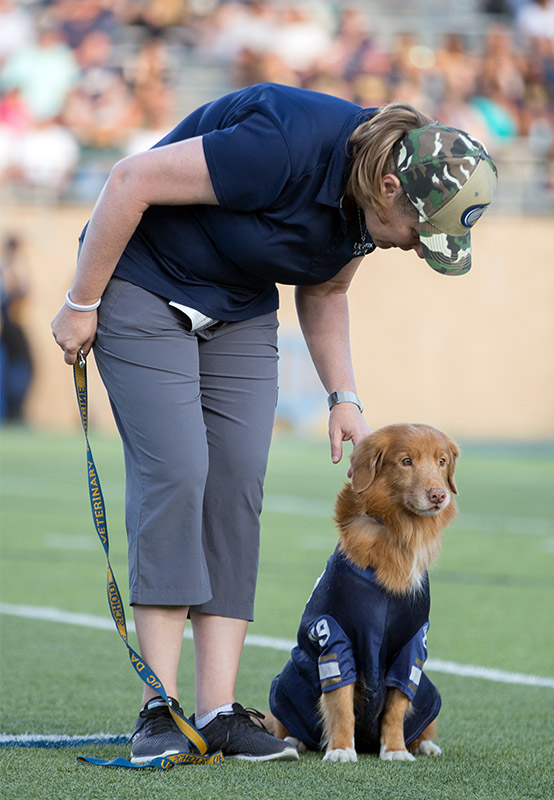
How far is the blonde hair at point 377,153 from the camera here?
275cm

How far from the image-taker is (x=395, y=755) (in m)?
3.12

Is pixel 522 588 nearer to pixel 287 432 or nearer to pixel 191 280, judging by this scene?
pixel 191 280

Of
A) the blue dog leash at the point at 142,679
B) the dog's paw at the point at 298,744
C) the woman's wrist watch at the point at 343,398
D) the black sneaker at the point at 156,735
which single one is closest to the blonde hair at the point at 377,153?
the woman's wrist watch at the point at 343,398

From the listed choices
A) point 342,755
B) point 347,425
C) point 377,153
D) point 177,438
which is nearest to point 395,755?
point 342,755

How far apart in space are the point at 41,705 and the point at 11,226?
56.8ft

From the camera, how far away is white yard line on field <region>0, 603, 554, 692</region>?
14.4 feet

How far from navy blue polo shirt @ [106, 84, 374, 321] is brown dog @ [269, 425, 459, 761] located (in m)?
0.56

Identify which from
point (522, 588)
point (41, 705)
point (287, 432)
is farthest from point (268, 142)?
point (287, 432)

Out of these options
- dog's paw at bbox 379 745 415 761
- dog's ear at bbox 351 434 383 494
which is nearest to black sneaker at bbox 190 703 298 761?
dog's paw at bbox 379 745 415 761

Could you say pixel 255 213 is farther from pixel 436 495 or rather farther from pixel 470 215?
pixel 436 495

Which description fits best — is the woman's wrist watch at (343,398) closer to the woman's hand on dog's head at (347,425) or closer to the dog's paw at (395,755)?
the woman's hand on dog's head at (347,425)

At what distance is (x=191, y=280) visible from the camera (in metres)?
3.04

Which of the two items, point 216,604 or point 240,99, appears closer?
point 240,99

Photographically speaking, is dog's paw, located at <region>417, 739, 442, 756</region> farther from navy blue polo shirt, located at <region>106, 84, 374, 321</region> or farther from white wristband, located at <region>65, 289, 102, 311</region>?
white wristband, located at <region>65, 289, 102, 311</region>
